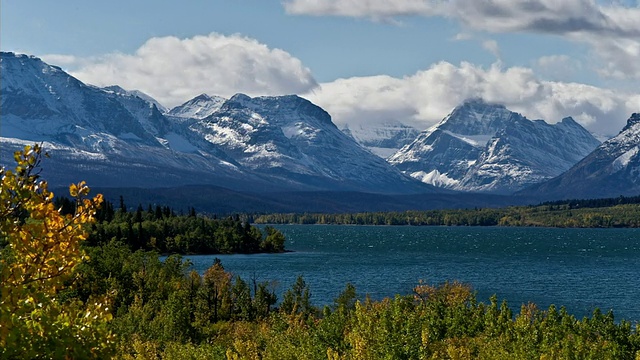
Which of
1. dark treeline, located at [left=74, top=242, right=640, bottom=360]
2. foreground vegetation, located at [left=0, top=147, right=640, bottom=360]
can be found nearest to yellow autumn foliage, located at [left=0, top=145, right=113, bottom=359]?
→ foreground vegetation, located at [left=0, top=147, right=640, bottom=360]

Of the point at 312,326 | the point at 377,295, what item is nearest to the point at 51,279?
the point at 312,326

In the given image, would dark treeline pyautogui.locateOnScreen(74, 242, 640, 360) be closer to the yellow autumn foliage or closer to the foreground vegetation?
the foreground vegetation

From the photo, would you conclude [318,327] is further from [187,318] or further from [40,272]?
[40,272]

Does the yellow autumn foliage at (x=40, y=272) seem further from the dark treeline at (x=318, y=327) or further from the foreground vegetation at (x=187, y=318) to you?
the dark treeline at (x=318, y=327)

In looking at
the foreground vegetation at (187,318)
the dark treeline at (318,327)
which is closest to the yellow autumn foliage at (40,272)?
the foreground vegetation at (187,318)

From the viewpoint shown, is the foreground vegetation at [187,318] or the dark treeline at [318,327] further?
the dark treeline at [318,327]

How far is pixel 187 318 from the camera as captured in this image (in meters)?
90.2

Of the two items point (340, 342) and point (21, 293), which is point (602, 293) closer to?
point (340, 342)

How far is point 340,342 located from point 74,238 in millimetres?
52318

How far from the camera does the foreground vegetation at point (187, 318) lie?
22172 mm

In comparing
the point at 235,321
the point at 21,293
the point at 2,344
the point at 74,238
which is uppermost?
the point at 74,238

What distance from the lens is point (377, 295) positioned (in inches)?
5984

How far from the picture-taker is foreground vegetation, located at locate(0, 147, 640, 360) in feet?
72.7

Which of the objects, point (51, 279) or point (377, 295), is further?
point (377, 295)
